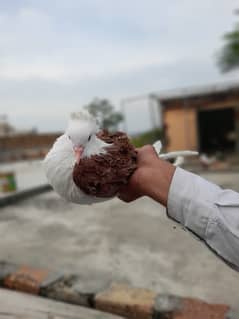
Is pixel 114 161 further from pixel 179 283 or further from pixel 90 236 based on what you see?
pixel 90 236

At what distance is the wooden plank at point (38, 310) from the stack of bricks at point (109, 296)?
52 mm

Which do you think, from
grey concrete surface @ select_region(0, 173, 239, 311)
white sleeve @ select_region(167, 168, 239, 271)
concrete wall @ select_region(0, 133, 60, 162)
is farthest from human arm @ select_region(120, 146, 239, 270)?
concrete wall @ select_region(0, 133, 60, 162)

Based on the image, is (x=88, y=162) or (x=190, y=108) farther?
(x=190, y=108)

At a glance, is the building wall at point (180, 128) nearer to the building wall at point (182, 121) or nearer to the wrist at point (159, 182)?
the building wall at point (182, 121)

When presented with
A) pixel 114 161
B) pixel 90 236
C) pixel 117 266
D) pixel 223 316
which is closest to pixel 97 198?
pixel 114 161

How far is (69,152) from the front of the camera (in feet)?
2.65

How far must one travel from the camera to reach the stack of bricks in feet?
5.25

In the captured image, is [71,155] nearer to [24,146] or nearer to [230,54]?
[230,54]

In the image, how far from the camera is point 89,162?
2.53 feet

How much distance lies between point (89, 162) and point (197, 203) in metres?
0.24

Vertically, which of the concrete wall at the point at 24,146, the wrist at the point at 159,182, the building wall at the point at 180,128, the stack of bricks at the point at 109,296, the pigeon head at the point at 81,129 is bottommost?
the concrete wall at the point at 24,146

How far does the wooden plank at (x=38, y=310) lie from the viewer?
5.34 ft

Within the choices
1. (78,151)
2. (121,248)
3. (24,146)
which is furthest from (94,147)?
(24,146)

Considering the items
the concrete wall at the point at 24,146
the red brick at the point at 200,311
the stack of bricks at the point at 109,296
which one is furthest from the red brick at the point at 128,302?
the concrete wall at the point at 24,146
